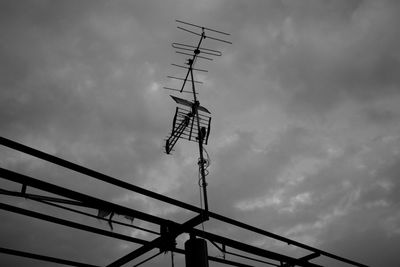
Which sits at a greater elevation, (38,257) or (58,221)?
(58,221)

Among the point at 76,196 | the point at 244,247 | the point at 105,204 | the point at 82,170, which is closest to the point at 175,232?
the point at 105,204

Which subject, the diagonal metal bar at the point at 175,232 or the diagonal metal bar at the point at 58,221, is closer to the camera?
the diagonal metal bar at the point at 58,221

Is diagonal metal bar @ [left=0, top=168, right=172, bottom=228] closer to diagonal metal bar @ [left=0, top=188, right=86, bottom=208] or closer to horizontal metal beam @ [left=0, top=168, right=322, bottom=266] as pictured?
horizontal metal beam @ [left=0, top=168, right=322, bottom=266]

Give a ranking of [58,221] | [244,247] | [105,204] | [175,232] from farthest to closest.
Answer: [244,247]
[175,232]
[105,204]
[58,221]

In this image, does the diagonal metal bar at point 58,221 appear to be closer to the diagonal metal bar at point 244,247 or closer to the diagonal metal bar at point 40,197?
the diagonal metal bar at point 40,197

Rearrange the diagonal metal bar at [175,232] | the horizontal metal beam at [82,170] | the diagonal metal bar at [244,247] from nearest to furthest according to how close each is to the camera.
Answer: the horizontal metal beam at [82,170] → the diagonal metal bar at [175,232] → the diagonal metal bar at [244,247]

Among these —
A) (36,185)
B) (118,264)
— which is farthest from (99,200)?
(118,264)

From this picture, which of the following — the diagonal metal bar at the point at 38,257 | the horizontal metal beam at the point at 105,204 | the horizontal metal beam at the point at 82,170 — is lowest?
the diagonal metal bar at the point at 38,257

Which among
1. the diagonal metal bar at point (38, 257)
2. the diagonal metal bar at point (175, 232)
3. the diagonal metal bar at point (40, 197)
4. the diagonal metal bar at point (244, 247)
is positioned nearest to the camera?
the diagonal metal bar at point (40, 197)

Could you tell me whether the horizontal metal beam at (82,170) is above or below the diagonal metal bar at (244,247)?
above

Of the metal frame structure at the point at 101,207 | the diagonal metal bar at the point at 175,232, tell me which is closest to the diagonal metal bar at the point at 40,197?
the metal frame structure at the point at 101,207

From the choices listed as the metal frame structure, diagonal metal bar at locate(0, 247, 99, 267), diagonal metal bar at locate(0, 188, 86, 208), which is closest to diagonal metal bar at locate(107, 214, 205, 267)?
the metal frame structure

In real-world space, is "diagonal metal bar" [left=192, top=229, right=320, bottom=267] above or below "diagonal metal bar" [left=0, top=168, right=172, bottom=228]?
below

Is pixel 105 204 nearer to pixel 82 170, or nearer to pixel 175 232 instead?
pixel 82 170
